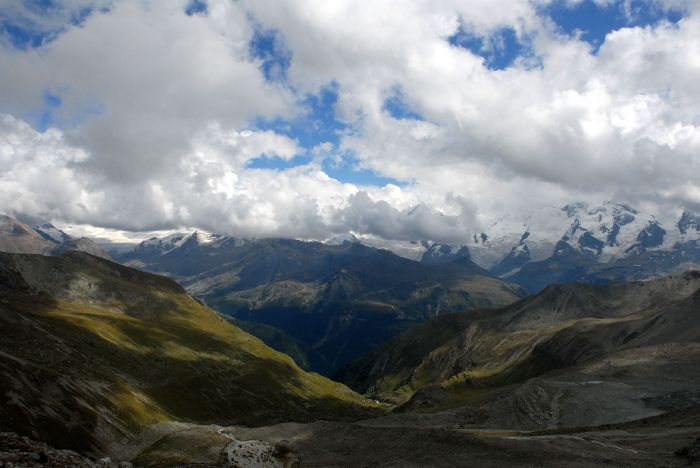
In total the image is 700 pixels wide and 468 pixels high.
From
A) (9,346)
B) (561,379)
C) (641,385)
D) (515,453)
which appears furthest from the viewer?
(561,379)

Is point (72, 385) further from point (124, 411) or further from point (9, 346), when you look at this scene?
point (9, 346)

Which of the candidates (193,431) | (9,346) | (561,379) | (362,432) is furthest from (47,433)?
(561,379)

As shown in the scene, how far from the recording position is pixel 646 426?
9588 cm

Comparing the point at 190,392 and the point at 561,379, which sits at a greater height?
the point at 561,379

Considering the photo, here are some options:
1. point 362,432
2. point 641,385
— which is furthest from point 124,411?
point 641,385

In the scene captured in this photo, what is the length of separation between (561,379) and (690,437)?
290 feet

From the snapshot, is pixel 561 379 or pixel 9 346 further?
pixel 561 379

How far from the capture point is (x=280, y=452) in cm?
9019

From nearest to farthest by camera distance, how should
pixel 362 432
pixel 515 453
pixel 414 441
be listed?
1. pixel 515 453
2. pixel 414 441
3. pixel 362 432

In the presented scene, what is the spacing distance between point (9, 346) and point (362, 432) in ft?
293

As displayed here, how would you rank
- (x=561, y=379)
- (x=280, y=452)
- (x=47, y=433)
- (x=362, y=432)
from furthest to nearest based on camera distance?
(x=561, y=379)
(x=362, y=432)
(x=280, y=452)
(x=47, y=433)

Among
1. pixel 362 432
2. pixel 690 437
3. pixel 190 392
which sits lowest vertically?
pixel 190 392

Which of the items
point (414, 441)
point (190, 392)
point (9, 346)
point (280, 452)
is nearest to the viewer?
point (414, 441)

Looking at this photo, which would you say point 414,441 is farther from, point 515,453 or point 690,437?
point 690,437
